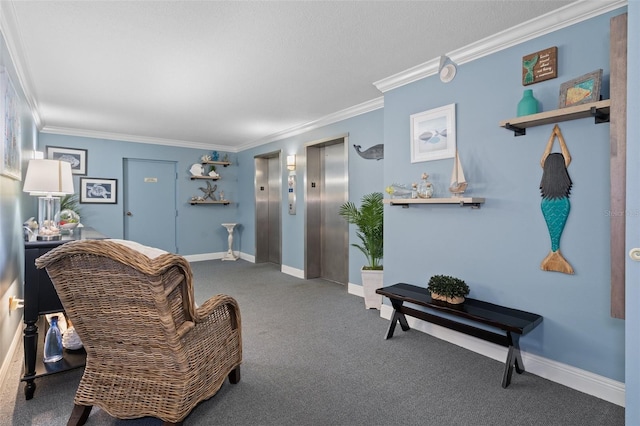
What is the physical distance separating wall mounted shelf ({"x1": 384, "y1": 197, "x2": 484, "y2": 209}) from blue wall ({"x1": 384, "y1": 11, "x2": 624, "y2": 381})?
0.07m

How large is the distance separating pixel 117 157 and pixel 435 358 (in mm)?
6044

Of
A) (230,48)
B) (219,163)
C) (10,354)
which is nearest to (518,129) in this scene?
(230,48)

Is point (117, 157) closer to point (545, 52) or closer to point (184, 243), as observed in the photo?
point (184, 243)

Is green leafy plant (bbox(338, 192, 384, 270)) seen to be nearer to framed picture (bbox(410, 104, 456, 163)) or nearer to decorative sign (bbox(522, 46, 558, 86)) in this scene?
framed picture (bbox(410, 104, 456, 163))

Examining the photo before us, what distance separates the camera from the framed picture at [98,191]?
5.67 m

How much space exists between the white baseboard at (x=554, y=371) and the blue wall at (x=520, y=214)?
48mm

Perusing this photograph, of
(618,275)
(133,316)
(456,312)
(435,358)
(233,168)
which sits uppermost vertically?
(233,168)

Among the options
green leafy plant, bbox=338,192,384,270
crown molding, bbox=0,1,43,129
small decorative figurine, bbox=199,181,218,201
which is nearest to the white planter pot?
green leafy plant, bbox=338,192,384,270

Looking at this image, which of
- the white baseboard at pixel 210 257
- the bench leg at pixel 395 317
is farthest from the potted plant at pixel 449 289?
the white baseboard at pixel 210 257

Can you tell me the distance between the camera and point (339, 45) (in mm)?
2625

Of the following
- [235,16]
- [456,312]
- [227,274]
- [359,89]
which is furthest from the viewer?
[227,274]

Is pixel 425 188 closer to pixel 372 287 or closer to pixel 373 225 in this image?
pixel 373 225

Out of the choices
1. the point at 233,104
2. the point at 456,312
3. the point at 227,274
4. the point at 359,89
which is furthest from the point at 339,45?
the point at 227,274

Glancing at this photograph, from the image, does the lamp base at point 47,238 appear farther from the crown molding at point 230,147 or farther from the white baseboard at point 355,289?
the crown molding at point 230,147
